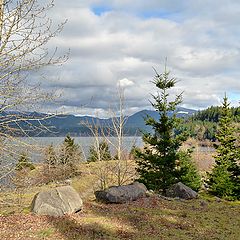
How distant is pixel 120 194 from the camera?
19.7 metres

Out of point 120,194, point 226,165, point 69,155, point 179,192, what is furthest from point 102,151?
point 226,165

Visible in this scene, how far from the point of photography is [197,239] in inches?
493

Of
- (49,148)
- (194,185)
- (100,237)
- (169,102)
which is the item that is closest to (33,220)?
(100,237)

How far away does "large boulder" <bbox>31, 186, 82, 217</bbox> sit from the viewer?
14609 millimetres

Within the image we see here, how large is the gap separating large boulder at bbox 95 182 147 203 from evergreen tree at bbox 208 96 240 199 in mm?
7699

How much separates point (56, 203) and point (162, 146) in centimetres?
1052

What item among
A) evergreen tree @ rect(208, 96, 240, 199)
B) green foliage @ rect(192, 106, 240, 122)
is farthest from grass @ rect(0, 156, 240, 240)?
green foliage @ rect(192, 106, 240, 122)

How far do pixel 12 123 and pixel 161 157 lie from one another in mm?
13989

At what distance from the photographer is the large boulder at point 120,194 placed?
63.1 feet

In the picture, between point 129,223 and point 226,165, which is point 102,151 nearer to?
point 226,165

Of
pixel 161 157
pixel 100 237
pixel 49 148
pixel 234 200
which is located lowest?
pixel 234 200

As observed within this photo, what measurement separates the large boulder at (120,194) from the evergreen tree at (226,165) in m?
7.70

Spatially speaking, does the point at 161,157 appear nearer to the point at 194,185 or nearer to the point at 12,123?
the point at 194,185

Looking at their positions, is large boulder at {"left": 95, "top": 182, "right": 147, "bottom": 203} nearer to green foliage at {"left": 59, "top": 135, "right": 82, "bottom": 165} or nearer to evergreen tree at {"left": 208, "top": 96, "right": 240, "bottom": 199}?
green foliage at {"left": 59, "top": 135, "right": 82, "bottom": 165}
